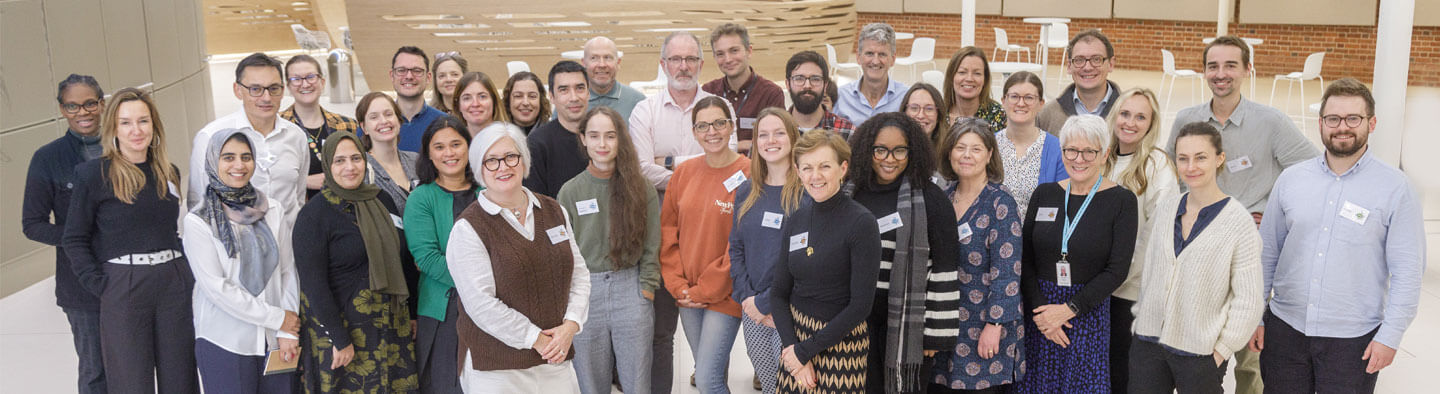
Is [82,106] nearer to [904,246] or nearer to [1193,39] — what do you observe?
[904,246]

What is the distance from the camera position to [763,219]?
10.5ft

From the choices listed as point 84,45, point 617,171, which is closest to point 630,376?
point 617,171

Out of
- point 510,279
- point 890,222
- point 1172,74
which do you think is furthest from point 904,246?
point 1172,74

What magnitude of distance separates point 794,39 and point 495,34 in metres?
3.97

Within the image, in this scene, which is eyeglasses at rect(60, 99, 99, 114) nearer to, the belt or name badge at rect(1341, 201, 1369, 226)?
the belt

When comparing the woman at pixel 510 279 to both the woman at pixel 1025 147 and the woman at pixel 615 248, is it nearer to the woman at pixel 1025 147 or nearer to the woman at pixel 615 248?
the woman at pixel 615 248

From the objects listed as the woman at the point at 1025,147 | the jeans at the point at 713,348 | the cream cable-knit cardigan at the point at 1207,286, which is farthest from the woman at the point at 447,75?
the cream cable-knit cardigan at the point at 1207,286

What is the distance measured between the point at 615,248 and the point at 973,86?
181 cm

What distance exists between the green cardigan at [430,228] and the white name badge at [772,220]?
0.97 metres

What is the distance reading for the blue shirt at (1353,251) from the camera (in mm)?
2965

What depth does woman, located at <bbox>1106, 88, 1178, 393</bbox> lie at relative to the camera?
131 inches

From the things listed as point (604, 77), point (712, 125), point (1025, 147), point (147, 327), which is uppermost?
point (604, 77)

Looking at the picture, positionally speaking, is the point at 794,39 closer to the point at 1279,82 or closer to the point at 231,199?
the point at 1279,82

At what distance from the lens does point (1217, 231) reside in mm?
2918
